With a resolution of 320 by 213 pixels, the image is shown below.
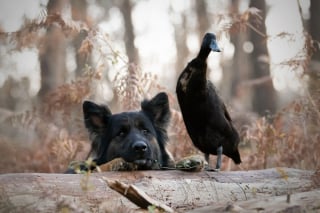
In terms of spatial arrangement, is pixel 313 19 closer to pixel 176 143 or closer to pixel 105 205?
pixel 176 143

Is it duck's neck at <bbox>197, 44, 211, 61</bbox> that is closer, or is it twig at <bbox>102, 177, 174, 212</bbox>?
twig at <bbox>102, 177, 174, 212</bbox>

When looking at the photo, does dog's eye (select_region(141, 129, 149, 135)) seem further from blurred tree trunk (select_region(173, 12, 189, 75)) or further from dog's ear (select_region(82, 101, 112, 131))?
blurred tree trunk (select_region(173, 12, 189, 75))

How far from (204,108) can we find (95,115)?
59.7 inches

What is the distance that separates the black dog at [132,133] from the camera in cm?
563

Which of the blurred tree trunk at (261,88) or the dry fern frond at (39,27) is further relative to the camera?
the blurred tree trunk at (261,88)

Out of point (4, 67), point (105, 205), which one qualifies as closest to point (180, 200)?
point (105, 205)

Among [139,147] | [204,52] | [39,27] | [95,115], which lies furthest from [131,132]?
[39,27]

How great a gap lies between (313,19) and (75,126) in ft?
22.9

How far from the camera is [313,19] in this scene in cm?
1244

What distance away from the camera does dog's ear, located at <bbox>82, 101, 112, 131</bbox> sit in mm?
6238

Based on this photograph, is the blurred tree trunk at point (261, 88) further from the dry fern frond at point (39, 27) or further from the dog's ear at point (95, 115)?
the dog's ear at point (95, 115)

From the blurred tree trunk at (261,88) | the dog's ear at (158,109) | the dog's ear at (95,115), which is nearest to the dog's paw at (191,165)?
the dog's ear at (158,109)

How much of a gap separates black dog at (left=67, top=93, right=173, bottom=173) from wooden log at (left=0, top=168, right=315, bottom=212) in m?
0.64

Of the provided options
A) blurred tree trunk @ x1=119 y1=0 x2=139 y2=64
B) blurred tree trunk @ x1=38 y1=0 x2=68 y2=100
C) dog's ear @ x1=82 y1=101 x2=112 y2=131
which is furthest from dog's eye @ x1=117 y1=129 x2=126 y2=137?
blurred tree trunk @ x1=119 y1=0 x2=139 y2=64
